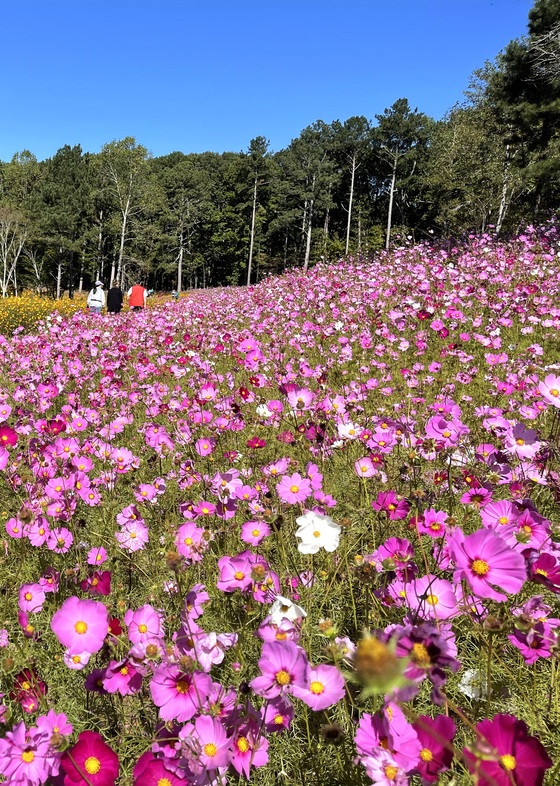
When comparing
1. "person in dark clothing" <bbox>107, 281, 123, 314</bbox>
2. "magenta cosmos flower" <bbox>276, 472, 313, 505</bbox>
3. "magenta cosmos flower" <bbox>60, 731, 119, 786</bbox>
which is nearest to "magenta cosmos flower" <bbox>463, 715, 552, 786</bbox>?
"magenta cosmos flower" <bbox>60, 731, 119, 786</bbox>

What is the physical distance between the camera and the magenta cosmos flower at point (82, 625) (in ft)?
3.42

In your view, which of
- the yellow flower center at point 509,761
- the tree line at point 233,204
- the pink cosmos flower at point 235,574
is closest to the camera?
the yellow flower center at point 509,761

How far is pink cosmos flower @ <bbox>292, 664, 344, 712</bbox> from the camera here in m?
0.93

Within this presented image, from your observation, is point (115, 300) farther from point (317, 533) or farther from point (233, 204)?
point (233, 204)

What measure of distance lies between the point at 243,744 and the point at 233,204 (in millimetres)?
52120

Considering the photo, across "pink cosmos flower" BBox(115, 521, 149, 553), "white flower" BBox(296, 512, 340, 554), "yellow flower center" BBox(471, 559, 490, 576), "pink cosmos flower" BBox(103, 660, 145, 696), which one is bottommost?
"pink cosmos flower" BBox(115, 521, 149, 553)

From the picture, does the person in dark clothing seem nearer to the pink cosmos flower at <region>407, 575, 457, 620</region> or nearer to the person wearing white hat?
the person wearing white hat

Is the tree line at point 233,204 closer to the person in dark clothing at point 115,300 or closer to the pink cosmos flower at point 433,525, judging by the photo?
the person in dark clothing at point 115,300

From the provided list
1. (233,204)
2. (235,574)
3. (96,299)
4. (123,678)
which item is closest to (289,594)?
(235,574)

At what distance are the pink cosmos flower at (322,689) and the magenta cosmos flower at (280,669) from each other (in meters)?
0.02

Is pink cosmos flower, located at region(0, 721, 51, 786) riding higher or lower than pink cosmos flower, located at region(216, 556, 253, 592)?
lower

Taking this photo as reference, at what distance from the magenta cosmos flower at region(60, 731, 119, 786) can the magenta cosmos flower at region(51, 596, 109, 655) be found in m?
0.18

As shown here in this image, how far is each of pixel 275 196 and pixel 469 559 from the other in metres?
49.7

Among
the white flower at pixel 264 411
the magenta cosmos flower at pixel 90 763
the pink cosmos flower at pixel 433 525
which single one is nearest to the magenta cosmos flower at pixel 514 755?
the magenta cosmos flower at pixel 90 763
